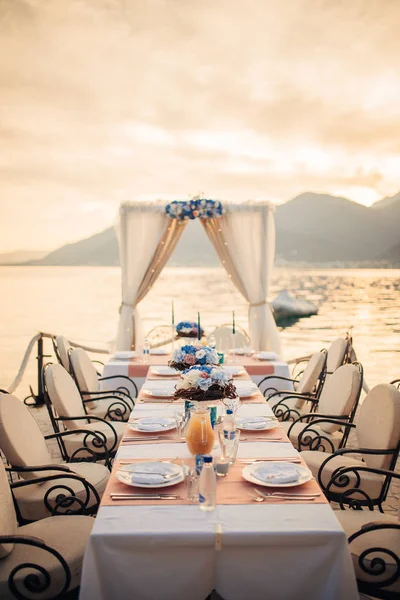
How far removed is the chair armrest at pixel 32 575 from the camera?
1.81 m

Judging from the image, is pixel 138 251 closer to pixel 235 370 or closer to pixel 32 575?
pixel 235 370

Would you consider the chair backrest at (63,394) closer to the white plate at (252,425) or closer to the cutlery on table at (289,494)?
the white plate at (252,425)

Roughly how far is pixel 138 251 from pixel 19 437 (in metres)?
4.38

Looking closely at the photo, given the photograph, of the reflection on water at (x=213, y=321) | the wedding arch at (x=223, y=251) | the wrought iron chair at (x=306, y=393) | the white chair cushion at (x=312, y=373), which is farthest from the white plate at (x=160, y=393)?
the reflection on water at (x=213, y=321)

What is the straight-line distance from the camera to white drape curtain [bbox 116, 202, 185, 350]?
664 cm

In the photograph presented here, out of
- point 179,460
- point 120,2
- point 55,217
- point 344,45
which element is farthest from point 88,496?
point 55,217

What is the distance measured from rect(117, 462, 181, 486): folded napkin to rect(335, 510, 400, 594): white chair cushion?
2.36 ft

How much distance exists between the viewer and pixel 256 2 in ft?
16.8

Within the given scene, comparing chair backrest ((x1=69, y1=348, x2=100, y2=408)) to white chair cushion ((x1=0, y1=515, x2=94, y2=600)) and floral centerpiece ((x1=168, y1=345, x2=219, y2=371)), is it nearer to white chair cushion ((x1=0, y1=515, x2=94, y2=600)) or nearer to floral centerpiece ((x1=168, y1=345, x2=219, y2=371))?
floral centerpiece ((x1=168, y1=345, x2=219, y2=371))

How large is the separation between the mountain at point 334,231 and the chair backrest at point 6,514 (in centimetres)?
4495

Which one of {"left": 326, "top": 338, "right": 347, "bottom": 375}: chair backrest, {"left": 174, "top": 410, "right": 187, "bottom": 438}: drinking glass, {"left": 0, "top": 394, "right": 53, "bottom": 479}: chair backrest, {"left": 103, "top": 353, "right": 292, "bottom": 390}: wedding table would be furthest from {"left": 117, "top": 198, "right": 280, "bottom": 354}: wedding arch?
{"left": 174, "top": 410, "right": 187, "bottom": 438}: drinking glass

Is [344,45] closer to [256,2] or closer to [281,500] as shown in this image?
[256,2]

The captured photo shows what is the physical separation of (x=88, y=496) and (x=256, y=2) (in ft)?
15.2

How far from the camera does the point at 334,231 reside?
50875 mm
